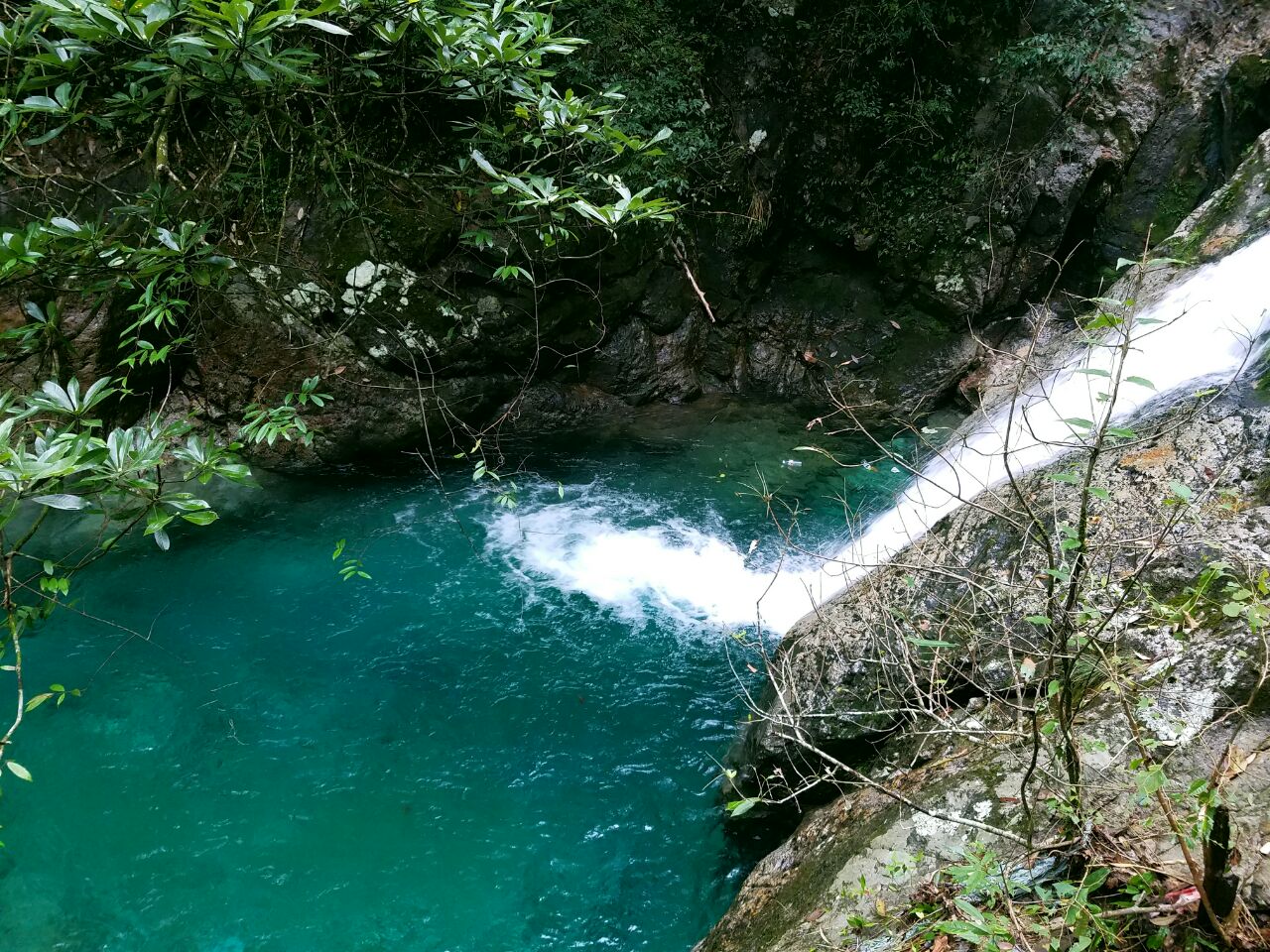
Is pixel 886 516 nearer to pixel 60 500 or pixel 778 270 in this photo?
pixel 778 270

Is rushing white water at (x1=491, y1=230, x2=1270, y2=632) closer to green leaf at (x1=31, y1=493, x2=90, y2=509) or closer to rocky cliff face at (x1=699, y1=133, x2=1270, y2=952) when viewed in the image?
rocky cliff face at (x1=699, y1=133, x2=1270, y2=952)

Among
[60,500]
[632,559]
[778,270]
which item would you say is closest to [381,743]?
[632,559]

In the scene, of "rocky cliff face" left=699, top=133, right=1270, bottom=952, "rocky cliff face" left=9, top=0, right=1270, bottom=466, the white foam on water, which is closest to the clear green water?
the white foam on water

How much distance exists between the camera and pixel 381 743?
4.49 meters

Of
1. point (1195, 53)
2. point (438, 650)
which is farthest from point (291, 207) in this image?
point (1195, 53)

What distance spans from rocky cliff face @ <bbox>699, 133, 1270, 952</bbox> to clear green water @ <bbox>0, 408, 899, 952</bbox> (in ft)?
2.70

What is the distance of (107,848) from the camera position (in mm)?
3828

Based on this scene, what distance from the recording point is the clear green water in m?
3.62

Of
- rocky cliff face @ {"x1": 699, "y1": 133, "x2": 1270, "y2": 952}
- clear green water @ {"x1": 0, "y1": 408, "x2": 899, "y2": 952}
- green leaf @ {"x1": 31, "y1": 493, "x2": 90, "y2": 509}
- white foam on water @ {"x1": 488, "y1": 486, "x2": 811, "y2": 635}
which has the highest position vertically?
green leaf @ {"x1": 31, "y1": 493, "x2": 90, "y2": 509}

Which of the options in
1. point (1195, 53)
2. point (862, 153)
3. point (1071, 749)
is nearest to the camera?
point (1071, 749)

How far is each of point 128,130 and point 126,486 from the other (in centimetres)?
480

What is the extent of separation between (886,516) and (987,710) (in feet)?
10.5

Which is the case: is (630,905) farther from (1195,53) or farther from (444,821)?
(1195,53)

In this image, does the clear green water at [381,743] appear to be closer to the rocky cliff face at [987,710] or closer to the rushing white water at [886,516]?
the rushing white water at [886,516]
